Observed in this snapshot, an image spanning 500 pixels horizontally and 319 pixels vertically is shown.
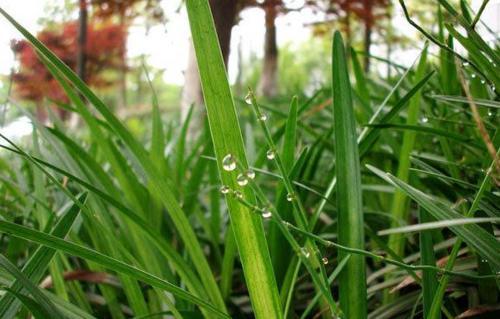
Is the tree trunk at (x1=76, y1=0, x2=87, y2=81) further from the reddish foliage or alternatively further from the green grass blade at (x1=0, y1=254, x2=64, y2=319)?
→ the green grass blade at (x1=0, y1=254, x2=64, y2=319)

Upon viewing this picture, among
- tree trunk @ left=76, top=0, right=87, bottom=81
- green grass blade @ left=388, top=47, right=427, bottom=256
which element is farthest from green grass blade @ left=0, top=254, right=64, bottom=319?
tree trunk @ left=76, top=0, right=87, bottom=81

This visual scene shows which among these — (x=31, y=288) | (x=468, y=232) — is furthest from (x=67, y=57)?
(x=468, y=232)

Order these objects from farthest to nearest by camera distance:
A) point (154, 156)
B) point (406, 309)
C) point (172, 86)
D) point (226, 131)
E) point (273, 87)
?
point (172, 86)
point (273, 87)
point (154, 156)
point (406, 309)
point (226, 131)

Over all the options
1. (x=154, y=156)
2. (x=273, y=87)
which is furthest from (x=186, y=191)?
(x=273, y=87)

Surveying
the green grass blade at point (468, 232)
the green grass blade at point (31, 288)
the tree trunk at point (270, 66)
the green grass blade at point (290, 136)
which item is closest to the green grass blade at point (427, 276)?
the green grass blade at point (468, 232)

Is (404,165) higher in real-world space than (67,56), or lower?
lower

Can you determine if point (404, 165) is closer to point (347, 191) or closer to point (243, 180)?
point (347, 191)

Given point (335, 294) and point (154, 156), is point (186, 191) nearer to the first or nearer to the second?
point (154, 156)

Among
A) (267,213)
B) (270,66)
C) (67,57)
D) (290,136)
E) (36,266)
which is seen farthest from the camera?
(67,57)
